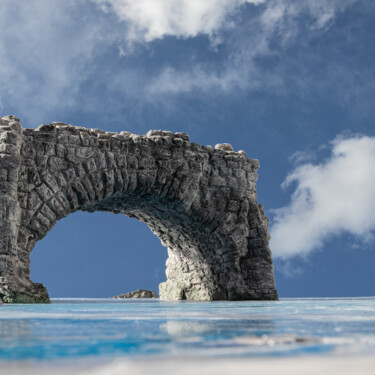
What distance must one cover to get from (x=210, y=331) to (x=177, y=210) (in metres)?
8.76

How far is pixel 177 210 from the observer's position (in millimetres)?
10938

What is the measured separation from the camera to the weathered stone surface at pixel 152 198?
8914 mm

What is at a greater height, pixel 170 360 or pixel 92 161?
pixel 92 161

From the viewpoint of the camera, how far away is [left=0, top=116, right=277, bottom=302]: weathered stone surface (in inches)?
351

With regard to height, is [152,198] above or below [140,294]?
above

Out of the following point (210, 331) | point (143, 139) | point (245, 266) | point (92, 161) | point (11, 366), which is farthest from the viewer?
point (245, 266)

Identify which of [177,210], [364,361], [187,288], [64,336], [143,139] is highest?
[143,139]

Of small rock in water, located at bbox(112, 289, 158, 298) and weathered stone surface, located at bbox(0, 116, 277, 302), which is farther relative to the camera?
small rock in water, located at bbox(112, 289, 158, 298)

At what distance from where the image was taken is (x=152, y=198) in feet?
35.2

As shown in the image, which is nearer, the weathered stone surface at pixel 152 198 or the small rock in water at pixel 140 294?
the weathered stone surface at pixel 152 198

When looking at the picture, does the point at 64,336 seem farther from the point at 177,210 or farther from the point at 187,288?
the point at 187,288

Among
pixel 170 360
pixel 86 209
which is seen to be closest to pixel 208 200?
pixel 86 209

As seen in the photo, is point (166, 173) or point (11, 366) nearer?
point (11, 366)

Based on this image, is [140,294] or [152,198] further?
[140,294]
